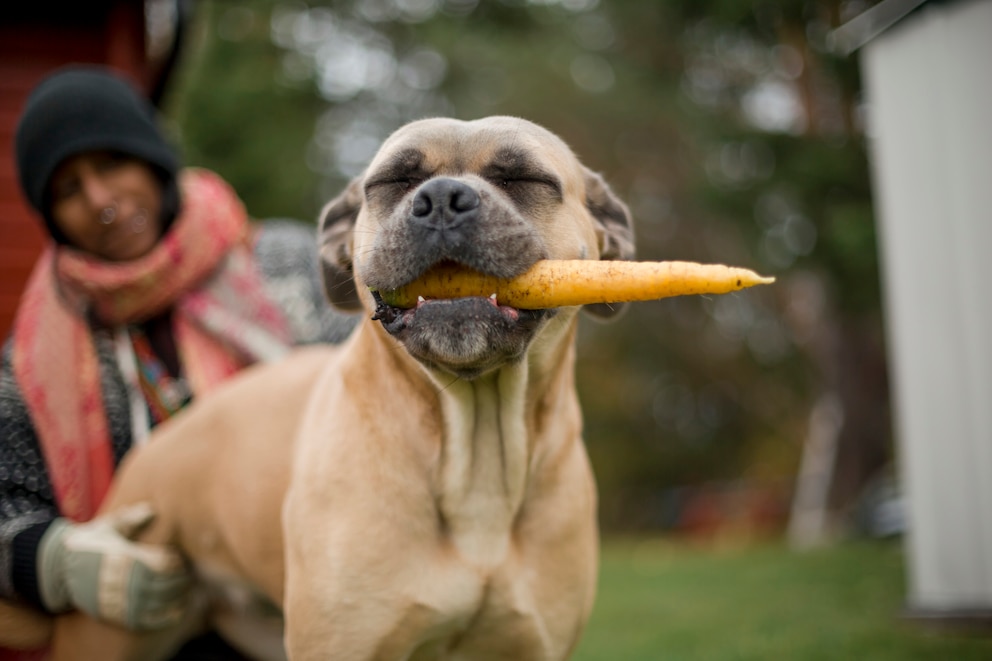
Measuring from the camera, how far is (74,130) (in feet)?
12.3

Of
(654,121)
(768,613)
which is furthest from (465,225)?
(654,121)

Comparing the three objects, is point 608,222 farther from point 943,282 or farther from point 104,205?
point 943,282

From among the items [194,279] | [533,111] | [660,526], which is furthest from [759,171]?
[660,526]

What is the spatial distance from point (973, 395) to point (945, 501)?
610mm

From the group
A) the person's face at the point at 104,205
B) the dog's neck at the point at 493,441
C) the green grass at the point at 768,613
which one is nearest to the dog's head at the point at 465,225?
the dog's neck at the point at 493,441

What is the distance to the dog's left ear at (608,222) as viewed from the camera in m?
2.85

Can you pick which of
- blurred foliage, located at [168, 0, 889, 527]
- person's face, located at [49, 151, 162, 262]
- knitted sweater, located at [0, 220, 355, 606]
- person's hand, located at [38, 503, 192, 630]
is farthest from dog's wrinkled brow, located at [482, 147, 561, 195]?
blurred foliage, located at [168, 0, 889, 527]

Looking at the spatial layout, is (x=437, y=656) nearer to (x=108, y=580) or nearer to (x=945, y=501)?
(x=108, y=580)

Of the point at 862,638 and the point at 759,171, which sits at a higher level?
the point at 759,171

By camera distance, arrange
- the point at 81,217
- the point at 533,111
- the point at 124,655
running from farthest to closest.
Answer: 1. the point at 533,111
2. the point at 81,217
3. the point at 124,655

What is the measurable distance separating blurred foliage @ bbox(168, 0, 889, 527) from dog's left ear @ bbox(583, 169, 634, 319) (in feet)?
24.9

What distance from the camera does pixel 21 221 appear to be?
20.3ft

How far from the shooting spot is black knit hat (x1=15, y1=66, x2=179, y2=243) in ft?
12.3

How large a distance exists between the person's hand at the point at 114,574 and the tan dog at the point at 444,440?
0.37m
